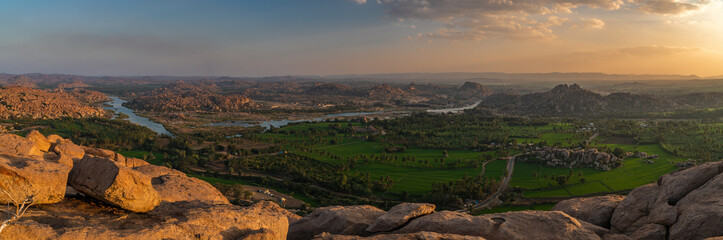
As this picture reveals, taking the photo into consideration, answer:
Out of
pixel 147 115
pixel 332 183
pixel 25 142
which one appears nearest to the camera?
pixel 25 142

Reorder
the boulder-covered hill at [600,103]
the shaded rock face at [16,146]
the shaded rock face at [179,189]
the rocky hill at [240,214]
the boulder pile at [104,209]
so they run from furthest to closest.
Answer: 1. the boulder-covered hill at [600,103]
2. the shaded rock face at [179,189]
3. the shaded rock face at [16,146]
4. the rocky hill at [240,214]
5. the boulder pile at [104,209]

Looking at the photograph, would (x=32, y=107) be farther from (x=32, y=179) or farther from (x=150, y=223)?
(x=150, y=223)

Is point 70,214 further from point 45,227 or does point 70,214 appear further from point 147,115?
point 147,115

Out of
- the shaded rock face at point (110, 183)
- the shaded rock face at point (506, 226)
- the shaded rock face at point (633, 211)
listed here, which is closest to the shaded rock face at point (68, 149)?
the shaded rock face at point (110, 183)

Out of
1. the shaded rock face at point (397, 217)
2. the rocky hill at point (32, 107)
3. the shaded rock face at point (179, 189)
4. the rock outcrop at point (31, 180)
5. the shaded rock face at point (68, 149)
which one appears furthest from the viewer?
the rocky hill at point (32, 107)

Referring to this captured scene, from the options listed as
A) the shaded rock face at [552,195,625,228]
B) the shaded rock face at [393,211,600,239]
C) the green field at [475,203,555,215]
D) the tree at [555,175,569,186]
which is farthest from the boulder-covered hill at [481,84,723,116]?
the shaded rock face at [393,211,600,239]

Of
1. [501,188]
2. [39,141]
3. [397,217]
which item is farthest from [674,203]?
[501,188]

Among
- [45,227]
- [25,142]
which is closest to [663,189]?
[45,227]

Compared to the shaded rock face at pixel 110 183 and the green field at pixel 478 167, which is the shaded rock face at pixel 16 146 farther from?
the green field at pixel 478 167
